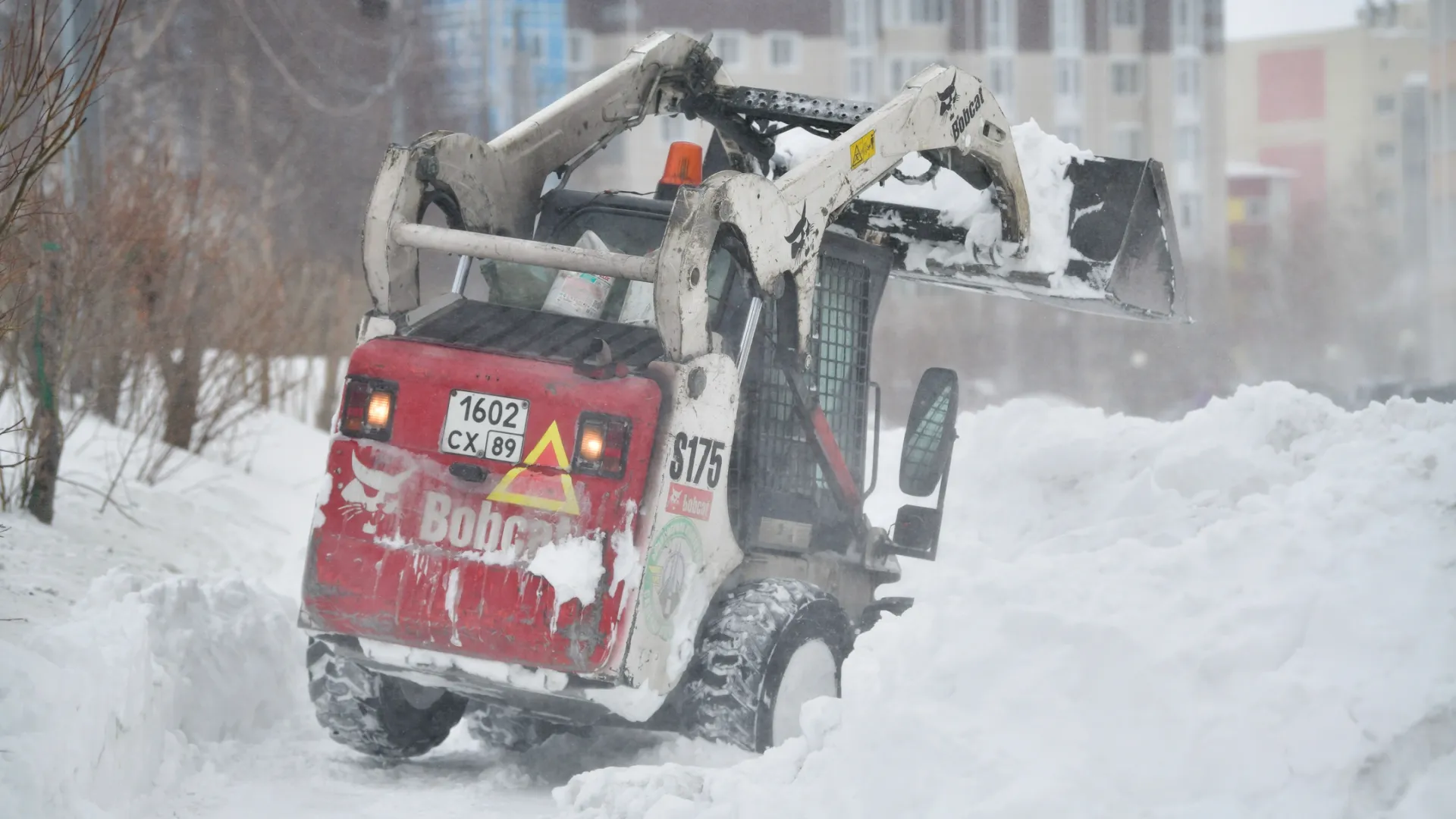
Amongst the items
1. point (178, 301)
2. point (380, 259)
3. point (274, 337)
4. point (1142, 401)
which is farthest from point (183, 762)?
point (1142, 401)

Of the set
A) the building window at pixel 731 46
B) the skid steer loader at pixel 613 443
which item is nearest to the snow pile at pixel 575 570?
the skid steer loader at pixel 613 443

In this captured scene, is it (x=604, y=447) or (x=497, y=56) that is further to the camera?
(x=497, y=56)

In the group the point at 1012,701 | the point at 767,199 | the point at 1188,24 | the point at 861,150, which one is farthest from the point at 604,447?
the point at 1188,24

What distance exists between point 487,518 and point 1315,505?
9.25 feet

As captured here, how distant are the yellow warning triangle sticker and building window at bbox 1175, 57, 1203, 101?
2981 cm

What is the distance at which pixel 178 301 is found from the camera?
1130cm

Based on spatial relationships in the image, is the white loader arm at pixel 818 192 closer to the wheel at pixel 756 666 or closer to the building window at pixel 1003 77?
the wheel at pixel 756 666

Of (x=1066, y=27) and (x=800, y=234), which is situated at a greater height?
(x=1066, y=27)

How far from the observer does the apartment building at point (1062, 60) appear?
32031 millimetres

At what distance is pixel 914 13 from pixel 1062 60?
139 inches

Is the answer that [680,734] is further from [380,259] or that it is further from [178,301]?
[178,301]

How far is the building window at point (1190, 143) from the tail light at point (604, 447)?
29640 mm

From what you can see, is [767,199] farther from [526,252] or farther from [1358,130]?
[1358,130]

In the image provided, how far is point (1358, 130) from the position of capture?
30.0m
